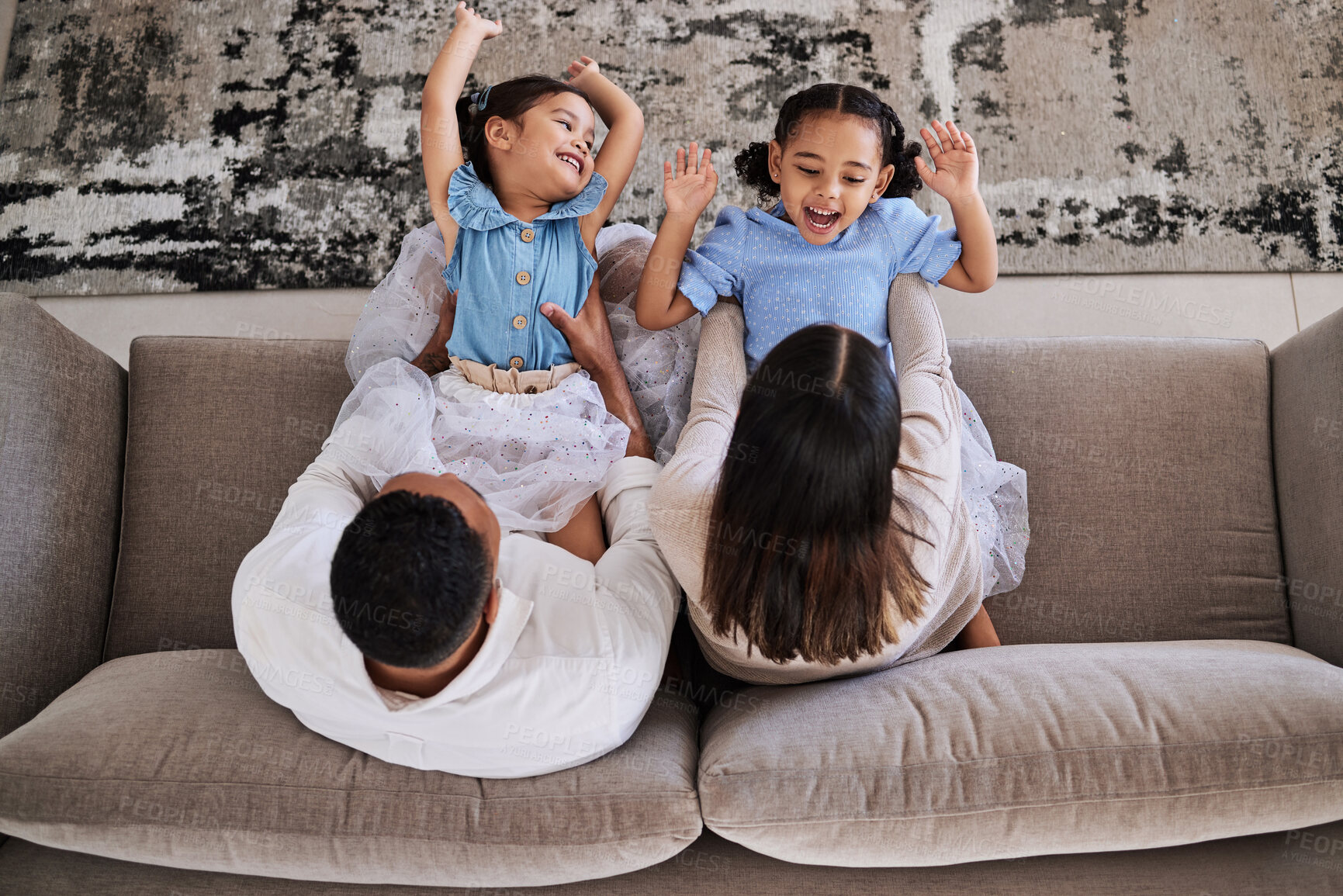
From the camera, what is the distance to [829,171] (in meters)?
1.52

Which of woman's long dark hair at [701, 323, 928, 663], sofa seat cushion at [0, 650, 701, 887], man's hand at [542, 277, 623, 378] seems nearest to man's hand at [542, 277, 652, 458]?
man's hand at [542, 277, 623, 378]

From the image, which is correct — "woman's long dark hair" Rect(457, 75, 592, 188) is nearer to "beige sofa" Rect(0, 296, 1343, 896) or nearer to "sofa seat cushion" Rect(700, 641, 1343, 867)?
"beige sofa" Rect(0, 296, 1343, 896)

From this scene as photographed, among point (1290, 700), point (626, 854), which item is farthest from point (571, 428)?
point (1290, 700)

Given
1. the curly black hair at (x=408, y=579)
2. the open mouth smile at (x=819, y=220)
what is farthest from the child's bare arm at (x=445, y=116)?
the curly black hair at (x=408, y=579)

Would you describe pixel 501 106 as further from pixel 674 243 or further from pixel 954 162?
pixel 954 162

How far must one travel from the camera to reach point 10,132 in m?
2.40

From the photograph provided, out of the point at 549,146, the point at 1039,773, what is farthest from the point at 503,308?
the point at 1039,773

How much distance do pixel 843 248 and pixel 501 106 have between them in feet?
2.23

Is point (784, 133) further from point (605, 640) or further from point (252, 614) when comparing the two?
point (252, 614)

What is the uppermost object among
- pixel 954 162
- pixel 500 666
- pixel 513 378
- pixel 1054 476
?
pixel 954 162

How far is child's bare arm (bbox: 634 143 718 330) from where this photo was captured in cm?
155

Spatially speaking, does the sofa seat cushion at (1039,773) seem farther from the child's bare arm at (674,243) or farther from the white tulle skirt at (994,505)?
the child's bare arm at (674,243)

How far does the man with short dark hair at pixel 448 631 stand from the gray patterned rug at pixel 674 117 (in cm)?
123

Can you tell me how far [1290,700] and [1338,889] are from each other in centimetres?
25
